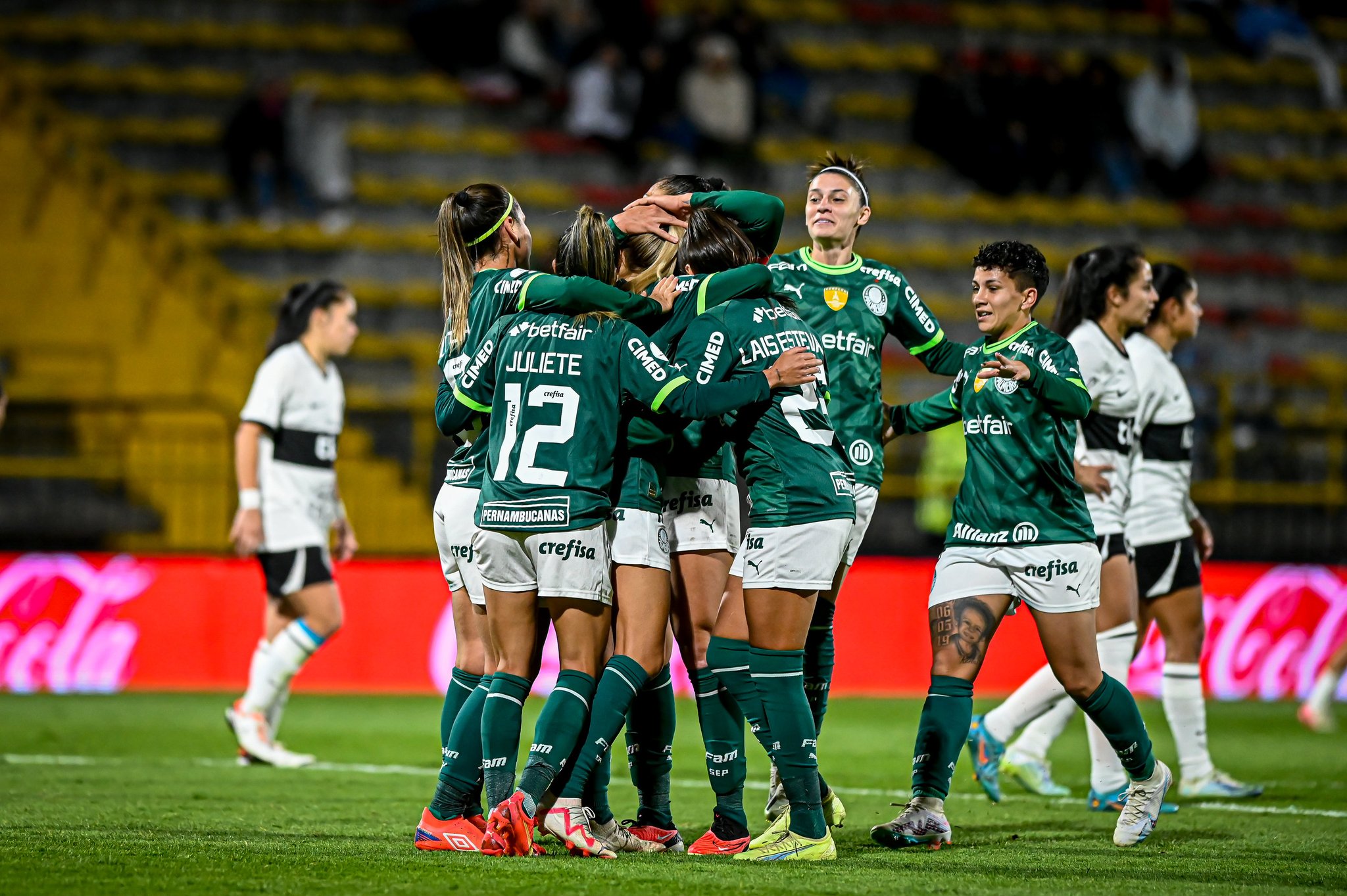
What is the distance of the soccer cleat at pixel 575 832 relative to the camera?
5375 millimetres

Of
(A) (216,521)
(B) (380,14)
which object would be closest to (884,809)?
(A) (216,521)

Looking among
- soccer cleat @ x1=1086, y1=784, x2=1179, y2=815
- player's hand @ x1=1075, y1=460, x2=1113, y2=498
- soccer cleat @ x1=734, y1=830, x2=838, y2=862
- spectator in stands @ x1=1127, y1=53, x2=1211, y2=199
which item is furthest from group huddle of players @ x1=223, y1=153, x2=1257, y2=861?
spectator in stands @ x1=1127, y1=53, x2=1211, y2=199

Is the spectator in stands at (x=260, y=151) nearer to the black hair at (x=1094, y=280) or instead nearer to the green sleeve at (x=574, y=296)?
the black hair at (x=1094, y=280)

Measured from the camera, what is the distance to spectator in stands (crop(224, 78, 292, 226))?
55.2ft

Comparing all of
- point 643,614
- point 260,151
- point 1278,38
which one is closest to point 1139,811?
point 643,614

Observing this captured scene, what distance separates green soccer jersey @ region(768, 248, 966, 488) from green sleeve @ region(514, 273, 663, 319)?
4.15ft

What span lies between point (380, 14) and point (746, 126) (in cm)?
460

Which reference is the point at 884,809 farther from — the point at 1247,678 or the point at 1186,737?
the point at 1247,678

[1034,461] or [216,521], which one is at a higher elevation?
[1034,461]

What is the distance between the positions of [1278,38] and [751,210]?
54.9ft

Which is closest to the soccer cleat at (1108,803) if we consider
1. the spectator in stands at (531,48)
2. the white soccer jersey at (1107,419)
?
the white soccer jersey at (1107,419)

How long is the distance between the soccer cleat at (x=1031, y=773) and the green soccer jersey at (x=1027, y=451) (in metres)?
2.05

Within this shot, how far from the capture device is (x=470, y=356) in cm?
568

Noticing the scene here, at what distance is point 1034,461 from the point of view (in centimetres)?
592
